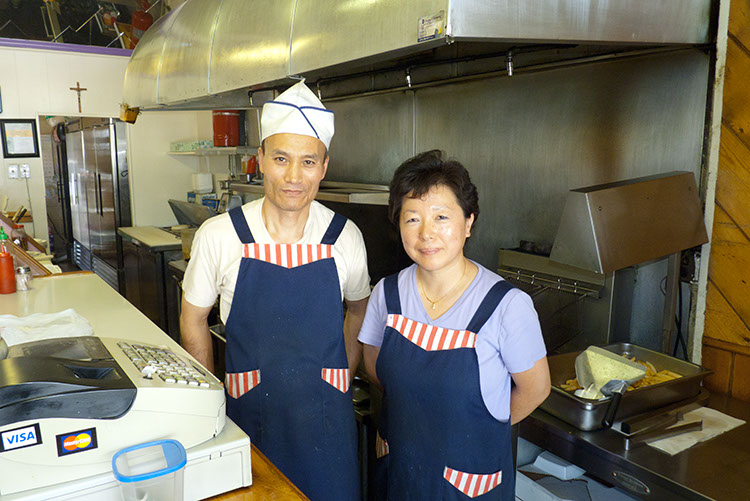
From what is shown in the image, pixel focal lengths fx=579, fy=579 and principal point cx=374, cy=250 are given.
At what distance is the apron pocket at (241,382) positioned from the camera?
190cm

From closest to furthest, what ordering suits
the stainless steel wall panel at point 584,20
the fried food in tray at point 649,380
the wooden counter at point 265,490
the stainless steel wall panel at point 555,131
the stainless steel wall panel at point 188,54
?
the wooden counter at point 265,490, the stainless steel wall panel at point 584,20, the fried food in tray at point 649,380, the stainless steel wall panel at point 555,131, the stainless steel wall panel at point 188,54

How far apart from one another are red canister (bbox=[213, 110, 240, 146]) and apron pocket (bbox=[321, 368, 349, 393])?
4300 mm

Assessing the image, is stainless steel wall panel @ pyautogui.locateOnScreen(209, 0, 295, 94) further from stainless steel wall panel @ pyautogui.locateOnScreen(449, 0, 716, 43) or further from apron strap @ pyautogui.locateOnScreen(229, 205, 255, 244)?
stainless steel wall panel @ pyautogui.locateOnScreen(449, 0, 716, 43)

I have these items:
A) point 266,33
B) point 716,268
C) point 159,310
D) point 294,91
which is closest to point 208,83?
point 266,33

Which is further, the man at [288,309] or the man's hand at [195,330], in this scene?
the man's hand at [195,330]

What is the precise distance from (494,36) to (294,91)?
715 mm

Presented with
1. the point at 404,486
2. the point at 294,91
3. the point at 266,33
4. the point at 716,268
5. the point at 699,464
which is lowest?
the point at 404,486

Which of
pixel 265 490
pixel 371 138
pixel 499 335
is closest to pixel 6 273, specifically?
pixel 371 138

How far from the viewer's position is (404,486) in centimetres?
173

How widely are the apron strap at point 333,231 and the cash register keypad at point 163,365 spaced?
0.68 meters

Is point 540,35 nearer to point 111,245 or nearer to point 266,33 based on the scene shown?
point 266,33

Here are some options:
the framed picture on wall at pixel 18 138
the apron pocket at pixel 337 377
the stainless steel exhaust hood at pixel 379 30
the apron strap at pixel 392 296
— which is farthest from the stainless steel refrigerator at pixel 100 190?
the apron strap at pixel 392 296

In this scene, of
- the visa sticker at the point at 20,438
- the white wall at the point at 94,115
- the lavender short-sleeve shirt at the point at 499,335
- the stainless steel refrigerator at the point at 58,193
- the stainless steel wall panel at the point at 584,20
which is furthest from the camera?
the stainless steel refrigerator at the point at 58,193

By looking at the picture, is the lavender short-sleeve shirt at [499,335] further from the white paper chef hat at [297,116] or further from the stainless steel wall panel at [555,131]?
the stainless steel wall panel at [555,131]
